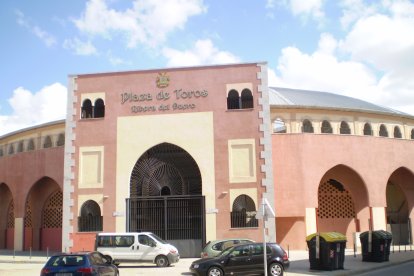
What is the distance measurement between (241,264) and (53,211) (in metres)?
20.4

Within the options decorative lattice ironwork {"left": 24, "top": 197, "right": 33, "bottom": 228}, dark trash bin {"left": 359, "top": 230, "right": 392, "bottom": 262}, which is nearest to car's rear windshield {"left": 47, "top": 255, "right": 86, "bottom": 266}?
dark trash bin {"left": 359, "top": 230, "right": 392, "bottom": 262}

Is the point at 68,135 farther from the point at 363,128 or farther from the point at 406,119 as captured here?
the point at 406,119

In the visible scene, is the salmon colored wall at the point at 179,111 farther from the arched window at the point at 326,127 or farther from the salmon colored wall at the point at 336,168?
the arched window at the point at 326,127

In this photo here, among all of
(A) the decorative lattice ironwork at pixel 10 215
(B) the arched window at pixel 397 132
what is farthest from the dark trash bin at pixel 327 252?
(A) the decorative lattice ironwork at pixel 10 215

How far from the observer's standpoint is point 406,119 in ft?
114

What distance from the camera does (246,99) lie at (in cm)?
2541

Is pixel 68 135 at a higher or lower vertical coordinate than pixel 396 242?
higher

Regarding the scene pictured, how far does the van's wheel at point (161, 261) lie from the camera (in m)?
21.0

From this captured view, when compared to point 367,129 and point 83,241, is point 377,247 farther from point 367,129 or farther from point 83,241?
point 83,241

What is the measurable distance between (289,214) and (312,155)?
3550 millimetres

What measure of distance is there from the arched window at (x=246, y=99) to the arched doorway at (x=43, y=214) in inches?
587

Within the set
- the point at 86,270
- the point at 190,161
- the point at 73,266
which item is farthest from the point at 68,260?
the point at 190,161

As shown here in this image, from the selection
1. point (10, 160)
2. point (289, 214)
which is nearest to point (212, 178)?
point (289, 214)

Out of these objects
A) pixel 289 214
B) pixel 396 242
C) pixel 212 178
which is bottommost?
pixel 396 242
